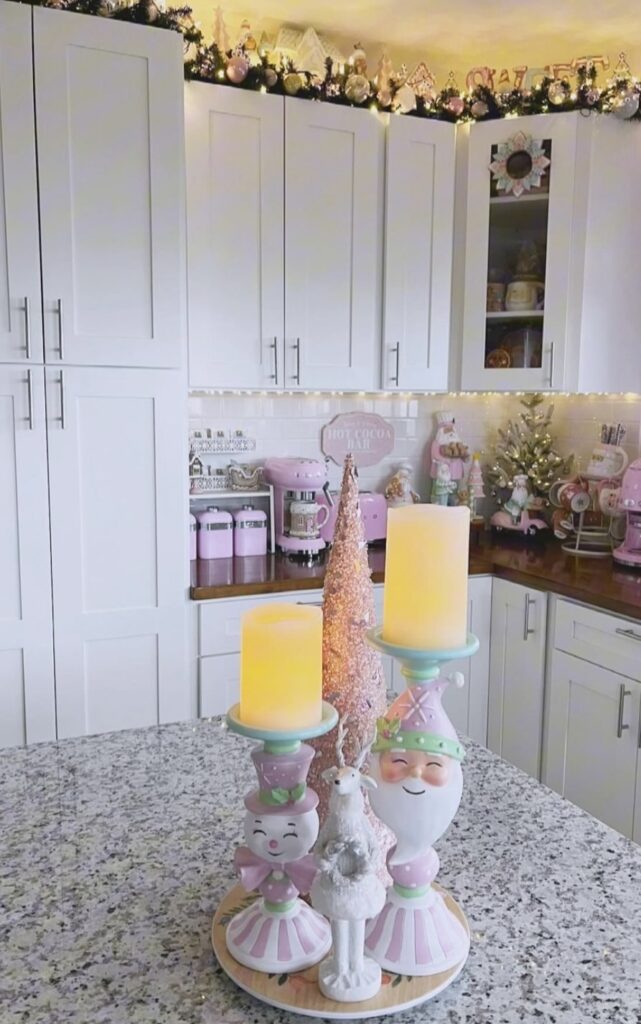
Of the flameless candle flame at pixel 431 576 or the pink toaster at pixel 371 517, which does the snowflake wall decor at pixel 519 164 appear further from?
the flameless candle flame at pixel 431 576

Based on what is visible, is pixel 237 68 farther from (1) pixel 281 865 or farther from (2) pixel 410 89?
(1) pixel 281 865

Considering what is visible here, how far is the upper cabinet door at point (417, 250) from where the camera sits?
8.92 feet

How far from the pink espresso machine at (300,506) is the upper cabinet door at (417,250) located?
1.35 ft

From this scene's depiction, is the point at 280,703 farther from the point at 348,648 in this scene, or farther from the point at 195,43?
the point at 195,43

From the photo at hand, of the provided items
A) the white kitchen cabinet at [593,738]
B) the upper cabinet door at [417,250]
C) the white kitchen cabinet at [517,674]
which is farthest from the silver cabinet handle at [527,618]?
the upper cabinet door at [417,250]

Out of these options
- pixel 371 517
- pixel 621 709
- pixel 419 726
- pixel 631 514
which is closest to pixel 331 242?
pixel 371 517

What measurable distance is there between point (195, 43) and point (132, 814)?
2157 mm

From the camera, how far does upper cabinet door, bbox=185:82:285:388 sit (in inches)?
96.5

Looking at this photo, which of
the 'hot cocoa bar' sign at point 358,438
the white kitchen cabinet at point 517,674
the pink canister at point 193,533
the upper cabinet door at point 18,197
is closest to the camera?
the upper cabinet door at point 18,197

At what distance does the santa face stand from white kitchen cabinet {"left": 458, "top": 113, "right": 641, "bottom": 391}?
7.41ft

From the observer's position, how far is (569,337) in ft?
8.98

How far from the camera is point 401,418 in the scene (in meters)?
3.21

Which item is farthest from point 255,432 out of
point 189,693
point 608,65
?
point 608,65

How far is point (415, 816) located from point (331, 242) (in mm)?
2250
